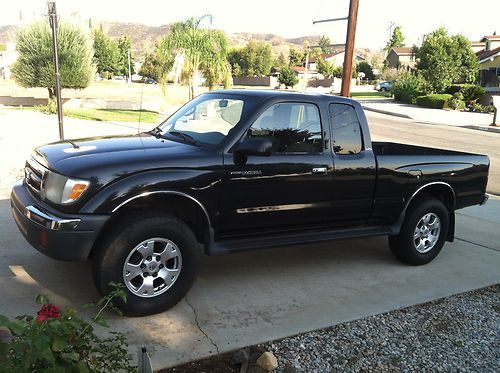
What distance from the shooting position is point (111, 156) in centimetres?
388

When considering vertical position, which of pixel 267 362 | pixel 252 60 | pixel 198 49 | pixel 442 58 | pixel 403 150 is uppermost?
pixel 252 60

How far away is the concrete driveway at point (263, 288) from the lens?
3.76 metres

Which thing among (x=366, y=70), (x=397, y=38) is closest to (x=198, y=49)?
(x=366, y=70)

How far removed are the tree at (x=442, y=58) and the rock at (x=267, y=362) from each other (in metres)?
42.4

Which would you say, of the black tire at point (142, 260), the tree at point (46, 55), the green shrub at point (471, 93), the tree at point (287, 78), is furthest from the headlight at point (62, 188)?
the tree at point (287, 78)

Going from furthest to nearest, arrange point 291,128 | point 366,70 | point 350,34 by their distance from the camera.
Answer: point 366,70 → point 350,34 → point 291,128

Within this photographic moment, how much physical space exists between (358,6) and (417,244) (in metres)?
9.69

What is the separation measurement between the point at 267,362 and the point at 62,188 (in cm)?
193

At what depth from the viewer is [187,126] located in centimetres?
483

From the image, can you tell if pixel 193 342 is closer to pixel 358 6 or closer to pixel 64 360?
pixel 64 360

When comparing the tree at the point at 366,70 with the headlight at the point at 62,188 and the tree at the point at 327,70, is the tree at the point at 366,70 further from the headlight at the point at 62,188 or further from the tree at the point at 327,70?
the headlight at the point at 62,188

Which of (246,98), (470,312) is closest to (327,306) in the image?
(470,312)

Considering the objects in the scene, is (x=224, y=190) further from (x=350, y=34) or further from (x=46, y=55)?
(x=46, y=55)

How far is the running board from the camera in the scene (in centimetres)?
426
